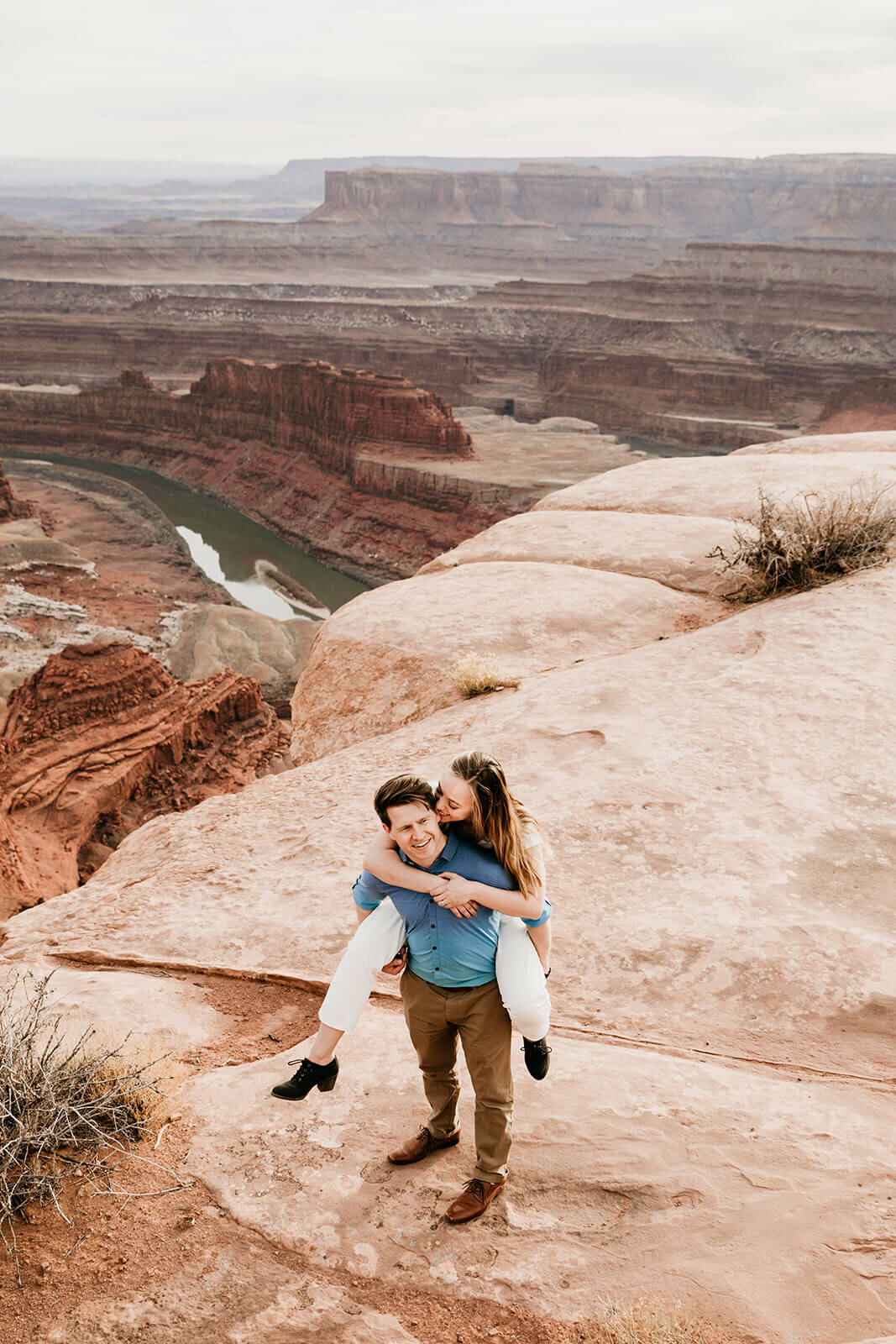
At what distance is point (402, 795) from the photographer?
2867 mm

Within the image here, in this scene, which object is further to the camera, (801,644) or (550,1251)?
(801,644)

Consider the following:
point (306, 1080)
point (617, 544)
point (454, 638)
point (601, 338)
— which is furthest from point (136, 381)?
point (306, 1080)

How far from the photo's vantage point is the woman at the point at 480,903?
113 inches

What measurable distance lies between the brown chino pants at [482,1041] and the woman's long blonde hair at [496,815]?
36 centimetres

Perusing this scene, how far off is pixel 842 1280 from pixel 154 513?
144 feet

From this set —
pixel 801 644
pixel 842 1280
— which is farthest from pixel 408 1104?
pixel 801 644

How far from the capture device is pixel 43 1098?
3.01 m

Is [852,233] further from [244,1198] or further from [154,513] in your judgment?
[244,1198]

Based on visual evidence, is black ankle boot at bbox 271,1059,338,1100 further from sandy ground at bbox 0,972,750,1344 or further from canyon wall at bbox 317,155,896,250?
canyon wall at bbox 317,155,896,250

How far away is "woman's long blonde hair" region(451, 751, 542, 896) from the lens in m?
2.87

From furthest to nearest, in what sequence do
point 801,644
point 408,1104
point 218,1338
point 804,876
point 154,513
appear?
1. point 154,513
2. point 801,644
3. point 804,876
4. point 408,1104
5. point 218,1338

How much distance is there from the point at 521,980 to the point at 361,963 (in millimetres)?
487

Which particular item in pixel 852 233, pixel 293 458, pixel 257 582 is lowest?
pixel 257 582

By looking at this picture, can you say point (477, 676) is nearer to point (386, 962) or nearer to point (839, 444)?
point (386, 962)
